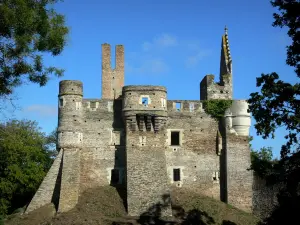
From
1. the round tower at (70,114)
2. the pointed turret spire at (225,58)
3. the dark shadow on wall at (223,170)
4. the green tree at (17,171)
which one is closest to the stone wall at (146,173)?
the round tower at (70,114)

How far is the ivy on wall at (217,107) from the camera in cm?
3175

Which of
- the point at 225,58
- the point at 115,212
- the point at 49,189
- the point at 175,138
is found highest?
the point at 225,58

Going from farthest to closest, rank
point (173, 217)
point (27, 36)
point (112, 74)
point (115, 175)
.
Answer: point (112, 74) → point (115, 175) → point (173, 217) → point (27, 36)

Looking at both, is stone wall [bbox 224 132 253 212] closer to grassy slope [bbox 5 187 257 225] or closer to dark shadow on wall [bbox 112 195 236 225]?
grassy slope [bbox 5 187 257 225]

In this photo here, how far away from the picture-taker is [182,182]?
31.2 m

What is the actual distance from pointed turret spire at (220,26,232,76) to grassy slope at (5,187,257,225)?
30.9 feet

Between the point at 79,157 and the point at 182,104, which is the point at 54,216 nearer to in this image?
the point at 79,157

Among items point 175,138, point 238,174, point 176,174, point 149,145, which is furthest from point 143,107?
point 238,174

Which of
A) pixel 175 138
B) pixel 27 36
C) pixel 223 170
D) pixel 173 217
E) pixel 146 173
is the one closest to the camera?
pixel 27 36

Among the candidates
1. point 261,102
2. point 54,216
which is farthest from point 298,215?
point 54,216

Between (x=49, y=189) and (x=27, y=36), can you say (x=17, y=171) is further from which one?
(x=27, y=36)

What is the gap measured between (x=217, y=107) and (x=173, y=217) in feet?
26.5

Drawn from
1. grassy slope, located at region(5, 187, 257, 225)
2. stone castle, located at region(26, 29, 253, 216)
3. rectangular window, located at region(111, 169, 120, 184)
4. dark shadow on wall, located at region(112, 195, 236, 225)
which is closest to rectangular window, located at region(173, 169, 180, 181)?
stone castle, located at region(26, 29, 253, 216)

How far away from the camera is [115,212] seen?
93.5ft
